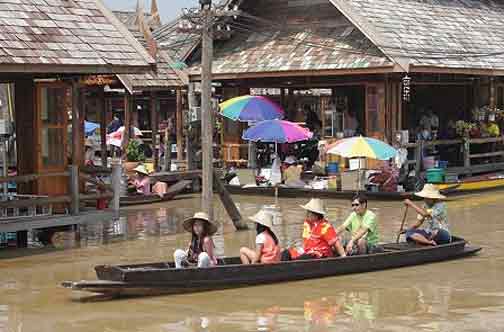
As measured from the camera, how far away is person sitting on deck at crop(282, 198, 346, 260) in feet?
37.4

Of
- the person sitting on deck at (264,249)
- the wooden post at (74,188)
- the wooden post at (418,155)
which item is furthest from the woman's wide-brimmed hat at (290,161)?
the person sitting on deck at (264,249)

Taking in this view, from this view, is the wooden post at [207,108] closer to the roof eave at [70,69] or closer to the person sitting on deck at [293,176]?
the roof eave at [70,69]

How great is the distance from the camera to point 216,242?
48.7 ft

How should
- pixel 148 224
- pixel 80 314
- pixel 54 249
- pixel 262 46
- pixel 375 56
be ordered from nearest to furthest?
pixel 80 314 → pixel 54 249 → pixel 148 224 → pixel 375 56 → pixel 262 46

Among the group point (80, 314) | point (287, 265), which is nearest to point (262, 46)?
point (287, 265)

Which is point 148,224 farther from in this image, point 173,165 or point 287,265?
point 173,165

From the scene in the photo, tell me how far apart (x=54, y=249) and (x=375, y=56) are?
9138mm

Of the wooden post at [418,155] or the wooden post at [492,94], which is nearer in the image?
the wooden post at [418,155]

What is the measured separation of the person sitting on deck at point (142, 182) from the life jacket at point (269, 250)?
967 cm

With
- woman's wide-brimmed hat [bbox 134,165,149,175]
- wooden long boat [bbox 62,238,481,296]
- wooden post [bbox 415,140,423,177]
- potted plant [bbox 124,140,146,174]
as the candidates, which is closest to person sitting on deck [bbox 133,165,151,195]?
woman's wide-brimmed hat [bbox 134,165,149,175]

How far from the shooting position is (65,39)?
14.3m

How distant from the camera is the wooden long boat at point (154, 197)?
65.1 ft

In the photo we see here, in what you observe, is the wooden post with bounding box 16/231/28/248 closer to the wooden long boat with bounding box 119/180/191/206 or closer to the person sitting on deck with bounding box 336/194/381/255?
the wooden long boat with bounding box 119/180/191/206

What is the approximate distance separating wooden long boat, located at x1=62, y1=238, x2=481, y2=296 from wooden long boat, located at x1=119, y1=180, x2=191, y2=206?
850 centimetres
